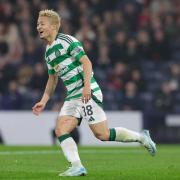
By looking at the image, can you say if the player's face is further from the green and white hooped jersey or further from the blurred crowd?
the blurred crowd

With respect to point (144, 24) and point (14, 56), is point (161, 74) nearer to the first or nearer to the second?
point (144, 24)

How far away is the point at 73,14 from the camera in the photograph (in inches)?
Answer: 949

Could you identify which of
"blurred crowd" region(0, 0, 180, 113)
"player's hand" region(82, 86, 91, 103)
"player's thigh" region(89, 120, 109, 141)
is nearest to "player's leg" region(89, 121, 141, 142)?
"player's thigh" region(89, 120, 109, 141)

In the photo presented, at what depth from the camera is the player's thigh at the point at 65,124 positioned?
9.99 m

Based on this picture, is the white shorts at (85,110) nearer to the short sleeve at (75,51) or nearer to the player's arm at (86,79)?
the player's arm at (86,79)

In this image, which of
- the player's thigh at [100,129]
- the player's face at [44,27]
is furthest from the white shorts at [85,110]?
the player's face at [44,27]

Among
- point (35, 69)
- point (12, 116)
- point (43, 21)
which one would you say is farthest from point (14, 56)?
point (43, 21)

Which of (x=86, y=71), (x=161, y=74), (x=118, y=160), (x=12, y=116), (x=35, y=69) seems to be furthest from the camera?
(x=161, y=74)

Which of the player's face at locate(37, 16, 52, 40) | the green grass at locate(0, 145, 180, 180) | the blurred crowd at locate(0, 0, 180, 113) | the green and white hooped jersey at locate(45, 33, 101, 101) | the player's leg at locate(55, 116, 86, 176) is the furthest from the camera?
the blurred crowd at locate(0, 0, 180, 113)

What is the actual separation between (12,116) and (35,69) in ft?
6.25

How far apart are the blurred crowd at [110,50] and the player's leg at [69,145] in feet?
36.3

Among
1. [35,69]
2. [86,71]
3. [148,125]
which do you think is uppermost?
[86,71]

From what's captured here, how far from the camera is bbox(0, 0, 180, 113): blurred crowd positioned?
21.8m

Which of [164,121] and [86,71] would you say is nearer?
[86,71]
